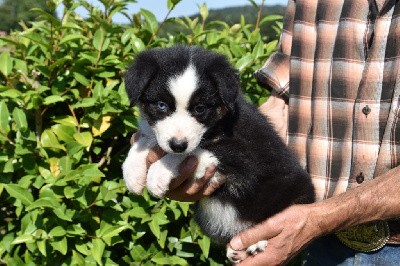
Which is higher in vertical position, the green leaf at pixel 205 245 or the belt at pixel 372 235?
the belt at pixel 372 235

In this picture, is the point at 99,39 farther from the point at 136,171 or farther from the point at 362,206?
the point at 362,206

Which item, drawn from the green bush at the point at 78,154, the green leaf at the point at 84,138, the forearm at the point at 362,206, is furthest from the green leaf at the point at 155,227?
the forearm at the point at 362,206

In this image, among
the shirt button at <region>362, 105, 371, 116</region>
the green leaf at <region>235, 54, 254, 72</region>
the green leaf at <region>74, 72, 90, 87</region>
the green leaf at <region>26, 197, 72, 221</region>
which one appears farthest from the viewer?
the green leaf at <region>235, 54, 254, 72</region>

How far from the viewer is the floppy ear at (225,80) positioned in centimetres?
250

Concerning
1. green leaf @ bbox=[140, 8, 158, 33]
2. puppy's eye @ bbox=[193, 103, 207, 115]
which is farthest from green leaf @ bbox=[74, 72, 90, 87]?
puppy's eye @ bbox=[193, 103, 207, 115]

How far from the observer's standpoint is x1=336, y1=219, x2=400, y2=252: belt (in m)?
2.62

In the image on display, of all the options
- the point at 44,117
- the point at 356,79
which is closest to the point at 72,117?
the point at 44,117

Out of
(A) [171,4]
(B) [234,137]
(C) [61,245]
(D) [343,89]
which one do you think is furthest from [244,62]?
(C) [61,245]

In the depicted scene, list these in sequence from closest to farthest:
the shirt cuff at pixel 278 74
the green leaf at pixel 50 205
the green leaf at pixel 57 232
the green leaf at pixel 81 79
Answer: the shirt cuff at pixel 278 74, the green leaf at pixel 50 205, the green leaf at pixel 57 232, the green leaf at pixel 81 79

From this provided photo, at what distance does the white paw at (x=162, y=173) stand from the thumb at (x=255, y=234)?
1.37ft

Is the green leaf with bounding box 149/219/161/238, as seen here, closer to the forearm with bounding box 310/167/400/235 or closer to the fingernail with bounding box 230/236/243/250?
the fingernail with bounding box 230/236/243/250

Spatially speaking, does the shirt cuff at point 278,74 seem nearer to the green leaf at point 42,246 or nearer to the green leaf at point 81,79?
the green leaf at point 81,79

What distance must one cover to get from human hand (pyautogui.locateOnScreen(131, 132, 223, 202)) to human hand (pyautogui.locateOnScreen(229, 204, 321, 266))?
0.88 feet

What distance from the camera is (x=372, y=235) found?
2672mm
